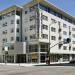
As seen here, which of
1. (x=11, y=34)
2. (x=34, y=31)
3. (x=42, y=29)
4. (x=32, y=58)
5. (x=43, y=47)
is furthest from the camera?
(x=11, y=34)

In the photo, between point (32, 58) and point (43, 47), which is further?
point (43, 47)

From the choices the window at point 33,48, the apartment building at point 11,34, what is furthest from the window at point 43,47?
the apartment building at point 11,34

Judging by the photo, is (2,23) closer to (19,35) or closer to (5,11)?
(5,11)

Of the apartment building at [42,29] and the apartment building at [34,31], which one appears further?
the apartment building at [34,31]

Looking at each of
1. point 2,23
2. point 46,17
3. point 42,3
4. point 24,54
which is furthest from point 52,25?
point 2,23

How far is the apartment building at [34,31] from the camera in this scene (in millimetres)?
61156

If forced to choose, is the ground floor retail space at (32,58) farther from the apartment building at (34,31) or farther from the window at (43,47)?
the window at (43,47)

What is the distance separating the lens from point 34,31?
61.6 m

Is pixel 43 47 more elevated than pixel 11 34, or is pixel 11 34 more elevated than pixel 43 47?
pixel 11 34

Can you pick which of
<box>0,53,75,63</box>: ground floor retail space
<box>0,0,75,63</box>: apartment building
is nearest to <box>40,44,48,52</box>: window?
<box>0,0,75,63</box>: apartment building

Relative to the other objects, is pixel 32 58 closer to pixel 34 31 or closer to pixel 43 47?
pixel 43 47

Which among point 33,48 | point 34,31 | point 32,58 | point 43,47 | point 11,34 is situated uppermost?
point 34,31

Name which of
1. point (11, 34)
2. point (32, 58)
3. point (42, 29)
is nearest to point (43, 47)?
point (32, 58)

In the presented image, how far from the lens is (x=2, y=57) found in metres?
70.2
